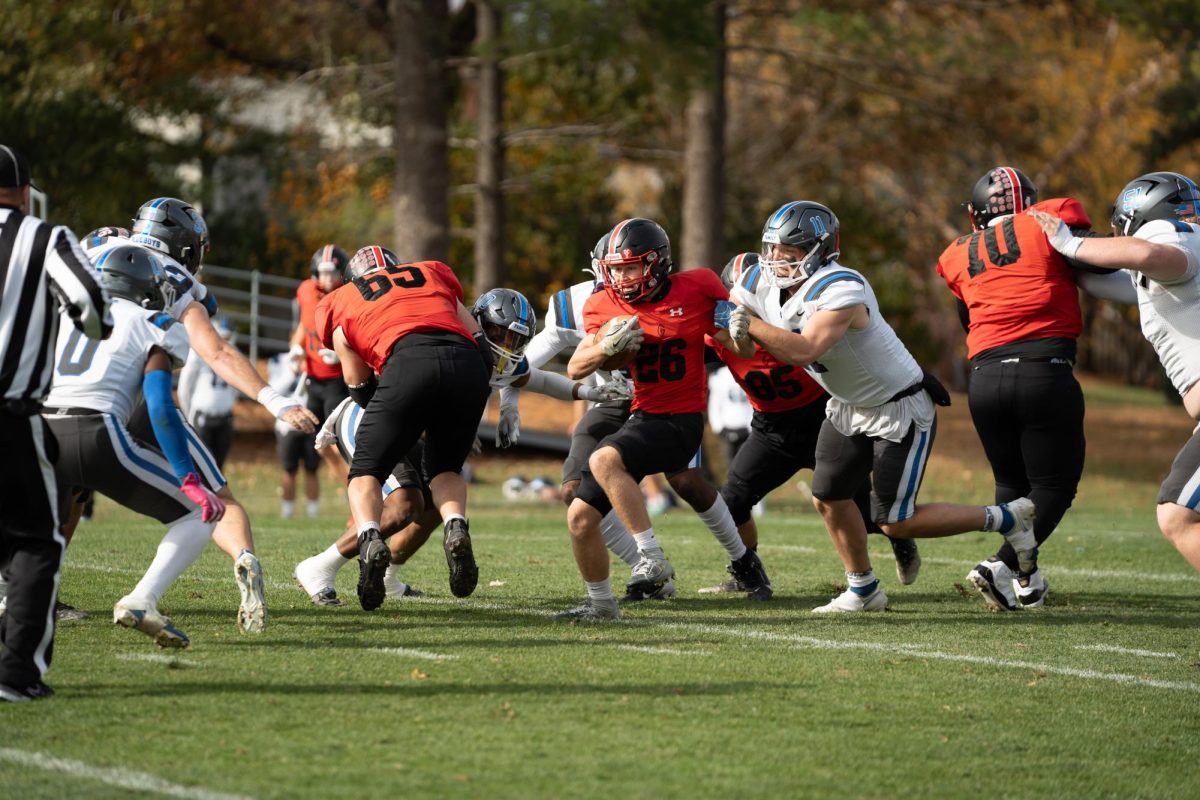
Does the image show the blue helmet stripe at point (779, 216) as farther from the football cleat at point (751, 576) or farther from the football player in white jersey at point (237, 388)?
the football player in white jersey at point (237, 388)

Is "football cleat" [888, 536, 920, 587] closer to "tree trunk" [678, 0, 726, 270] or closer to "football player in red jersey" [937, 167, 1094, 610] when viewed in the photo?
"football player in red jersey" [937, 167, 1094, 610]

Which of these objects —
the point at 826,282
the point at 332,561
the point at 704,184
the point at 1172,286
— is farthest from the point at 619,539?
the point at 704,184

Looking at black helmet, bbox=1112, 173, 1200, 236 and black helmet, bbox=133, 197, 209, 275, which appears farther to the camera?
black helmet, bbox=133, 197, 209, 275

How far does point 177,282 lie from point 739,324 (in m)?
2.38

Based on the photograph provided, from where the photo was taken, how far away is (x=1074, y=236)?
23.6ft

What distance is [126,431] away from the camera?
612 centimetres

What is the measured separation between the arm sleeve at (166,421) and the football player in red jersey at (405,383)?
3.00 feet

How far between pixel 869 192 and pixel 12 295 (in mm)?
31588

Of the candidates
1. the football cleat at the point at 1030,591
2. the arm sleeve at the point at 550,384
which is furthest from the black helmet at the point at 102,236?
the football cleat at the point at 1030,591

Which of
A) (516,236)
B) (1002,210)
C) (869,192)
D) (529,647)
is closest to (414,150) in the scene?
(516,236)

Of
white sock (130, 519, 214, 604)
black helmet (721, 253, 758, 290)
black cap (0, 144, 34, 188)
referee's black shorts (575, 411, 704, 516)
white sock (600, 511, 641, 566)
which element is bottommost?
white sock (600, 511, 641, 566)

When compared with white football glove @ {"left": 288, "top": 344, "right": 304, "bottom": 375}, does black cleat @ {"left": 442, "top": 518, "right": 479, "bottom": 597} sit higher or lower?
lower

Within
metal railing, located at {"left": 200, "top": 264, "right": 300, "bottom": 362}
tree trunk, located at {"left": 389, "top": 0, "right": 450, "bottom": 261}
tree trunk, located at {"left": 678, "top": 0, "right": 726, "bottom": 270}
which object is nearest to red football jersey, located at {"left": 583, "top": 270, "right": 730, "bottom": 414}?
tree trunk, located at {"left": 389, "top": 0, "right": 450, "bottom": 261}

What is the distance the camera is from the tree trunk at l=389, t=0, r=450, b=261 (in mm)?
19172
